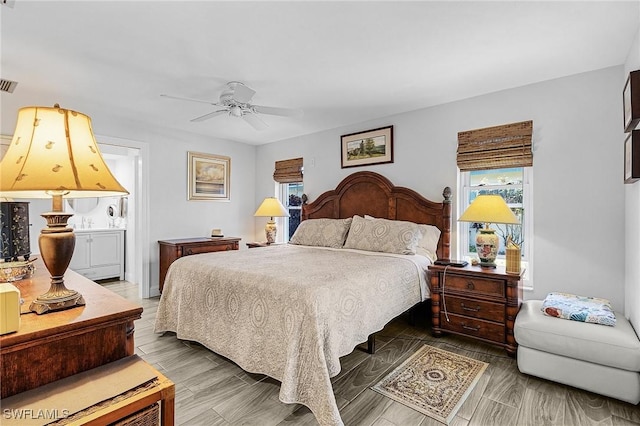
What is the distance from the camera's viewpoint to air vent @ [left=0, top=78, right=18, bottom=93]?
281cm

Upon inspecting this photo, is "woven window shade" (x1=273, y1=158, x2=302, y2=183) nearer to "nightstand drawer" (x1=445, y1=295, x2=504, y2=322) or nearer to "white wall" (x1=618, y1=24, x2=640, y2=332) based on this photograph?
"nightstand drawer" (x1=445, y1=295, x2=504, y2=322)

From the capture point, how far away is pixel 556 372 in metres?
2.15

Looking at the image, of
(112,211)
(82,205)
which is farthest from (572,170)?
(82,205)

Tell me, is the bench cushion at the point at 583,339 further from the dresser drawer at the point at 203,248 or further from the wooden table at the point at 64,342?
the dresser drawer at the point at 203,248

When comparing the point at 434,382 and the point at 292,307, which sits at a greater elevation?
the point at 292,307

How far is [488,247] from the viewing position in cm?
290

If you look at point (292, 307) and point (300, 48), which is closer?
point (292, 307)

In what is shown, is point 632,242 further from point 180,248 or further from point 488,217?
point 180,248

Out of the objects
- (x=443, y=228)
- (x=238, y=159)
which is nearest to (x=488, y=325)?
(x=443, y=228)

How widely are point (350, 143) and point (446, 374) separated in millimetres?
3095

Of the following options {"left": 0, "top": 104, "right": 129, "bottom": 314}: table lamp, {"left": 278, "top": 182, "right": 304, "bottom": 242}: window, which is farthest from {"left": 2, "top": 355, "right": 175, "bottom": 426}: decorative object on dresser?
{"left": 278, "top": 182, "right": 304, "bottom": 242}: window

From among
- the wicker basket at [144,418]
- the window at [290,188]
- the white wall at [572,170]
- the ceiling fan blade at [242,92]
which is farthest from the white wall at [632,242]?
the window at [290,188]

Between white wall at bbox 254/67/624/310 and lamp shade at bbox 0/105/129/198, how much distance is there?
3.39 meters

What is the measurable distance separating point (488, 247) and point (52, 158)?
10.3 feet
